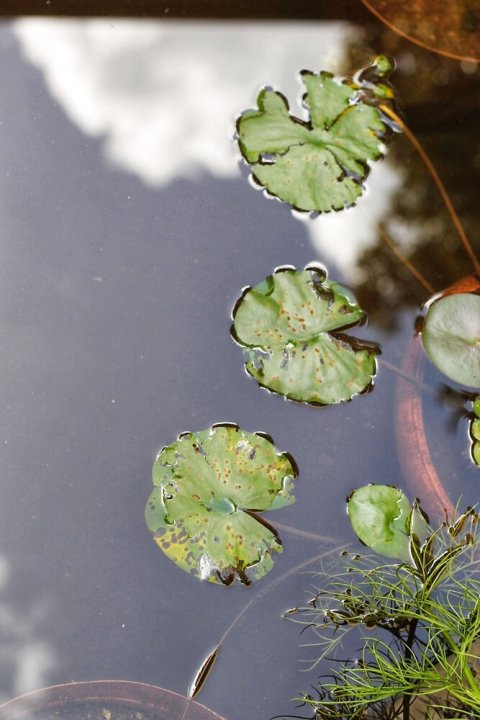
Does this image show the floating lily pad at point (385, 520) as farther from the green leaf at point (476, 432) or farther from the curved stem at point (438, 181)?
the curved stem at point (438, 181)

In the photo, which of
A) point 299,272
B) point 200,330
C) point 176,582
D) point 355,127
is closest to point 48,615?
point 176,582

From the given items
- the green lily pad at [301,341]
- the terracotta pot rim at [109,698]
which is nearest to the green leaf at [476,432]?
the green lily pad at [301,341]

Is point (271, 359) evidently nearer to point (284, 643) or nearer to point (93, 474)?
point (93, 474)

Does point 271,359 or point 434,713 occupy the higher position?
point 271,359

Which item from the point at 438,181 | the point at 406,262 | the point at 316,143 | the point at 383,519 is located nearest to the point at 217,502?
the point at 383,519

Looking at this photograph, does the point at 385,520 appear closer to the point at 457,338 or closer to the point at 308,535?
the point at 308,535
